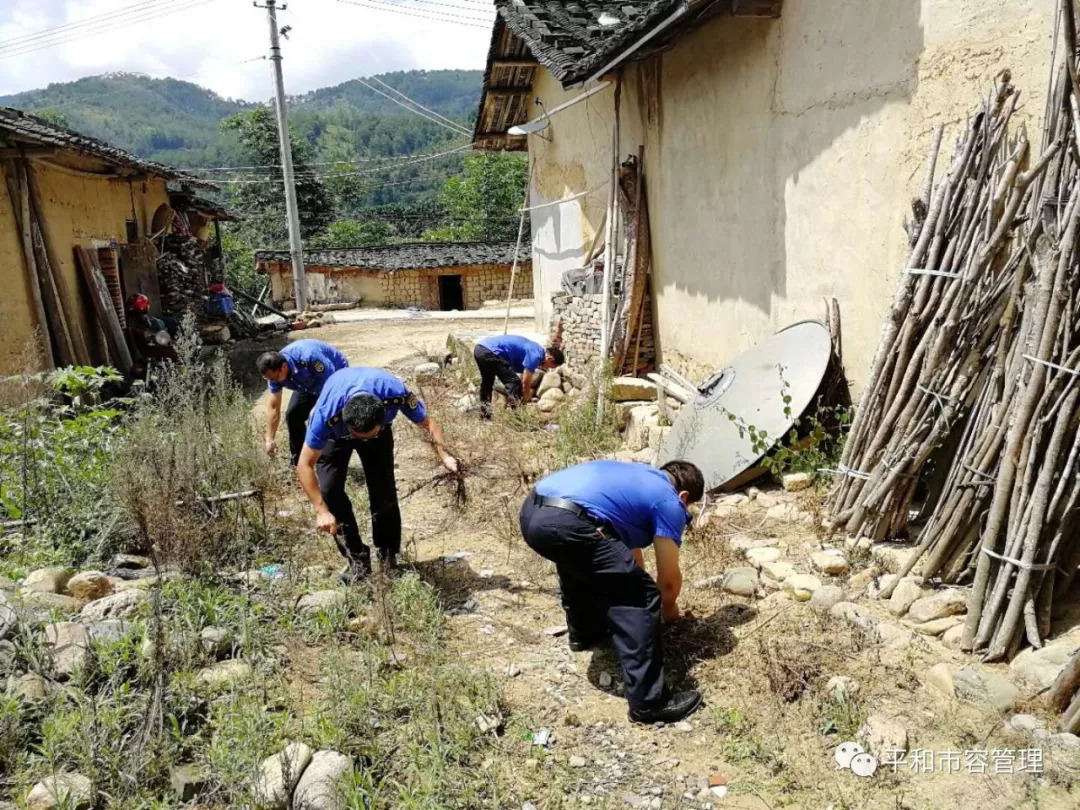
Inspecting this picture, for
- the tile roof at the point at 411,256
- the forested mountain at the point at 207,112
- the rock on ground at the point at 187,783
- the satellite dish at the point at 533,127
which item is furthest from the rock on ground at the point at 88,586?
the forested mountain at the point at 207,112

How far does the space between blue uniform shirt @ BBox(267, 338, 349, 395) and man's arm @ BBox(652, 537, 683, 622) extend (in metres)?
3.33

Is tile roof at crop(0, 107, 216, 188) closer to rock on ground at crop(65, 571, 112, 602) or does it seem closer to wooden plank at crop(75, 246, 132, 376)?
wooden plank at crop(75, 246, 132, 376)

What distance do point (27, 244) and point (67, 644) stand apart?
278 inches

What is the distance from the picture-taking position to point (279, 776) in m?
2.81

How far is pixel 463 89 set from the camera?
550 feet

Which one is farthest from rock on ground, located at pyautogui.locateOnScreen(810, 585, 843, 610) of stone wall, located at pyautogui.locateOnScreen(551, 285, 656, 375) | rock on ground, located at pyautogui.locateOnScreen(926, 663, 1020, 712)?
stone wall, located at pyautogui.locateOnScreen(551, 285, 656, 375)

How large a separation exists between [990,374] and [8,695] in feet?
14.5

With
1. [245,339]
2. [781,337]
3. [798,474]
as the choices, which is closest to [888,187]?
[781,337]

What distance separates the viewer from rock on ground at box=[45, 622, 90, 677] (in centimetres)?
328

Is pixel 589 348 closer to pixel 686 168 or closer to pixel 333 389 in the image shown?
pixel 686 168

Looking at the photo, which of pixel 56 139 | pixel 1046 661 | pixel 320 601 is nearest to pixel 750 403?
pixel 1046 661

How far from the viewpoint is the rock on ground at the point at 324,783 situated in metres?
2.71

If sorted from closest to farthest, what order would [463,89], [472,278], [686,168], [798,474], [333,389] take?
→ 1. [333,389]
2. [798,474]
3. [686,168]
4. [472,278]
5. [463,89]

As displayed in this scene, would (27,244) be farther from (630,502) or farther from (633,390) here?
(630,502)
